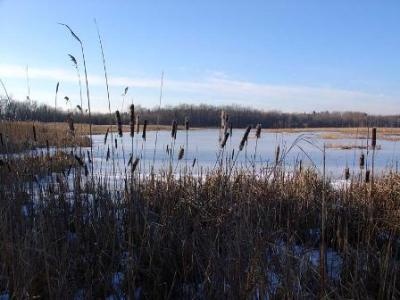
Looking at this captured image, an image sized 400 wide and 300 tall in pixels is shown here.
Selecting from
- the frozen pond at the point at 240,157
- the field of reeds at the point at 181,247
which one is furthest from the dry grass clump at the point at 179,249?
the frozen pond at the point at 240,157

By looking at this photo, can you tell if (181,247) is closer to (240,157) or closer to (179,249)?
(179,249)

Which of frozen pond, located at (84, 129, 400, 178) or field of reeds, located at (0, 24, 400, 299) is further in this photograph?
frozen pond, located at (84, 129, 400, 178)

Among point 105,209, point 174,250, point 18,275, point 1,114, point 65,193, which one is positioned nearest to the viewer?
point 18,275

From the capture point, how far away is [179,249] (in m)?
3.52

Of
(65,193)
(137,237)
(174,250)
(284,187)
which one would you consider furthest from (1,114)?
(284,187)

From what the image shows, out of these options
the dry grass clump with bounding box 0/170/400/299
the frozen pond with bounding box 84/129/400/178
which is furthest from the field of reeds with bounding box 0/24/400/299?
the frozen pond with bounding box 84/129/400/178

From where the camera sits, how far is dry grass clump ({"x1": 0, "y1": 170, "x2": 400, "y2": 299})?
9.51 ft

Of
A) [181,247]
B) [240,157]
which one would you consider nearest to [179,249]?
[181,247]

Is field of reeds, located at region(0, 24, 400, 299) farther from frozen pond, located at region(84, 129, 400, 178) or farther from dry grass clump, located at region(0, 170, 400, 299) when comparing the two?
frozen pond, located at region(84, 129, 400, 178)

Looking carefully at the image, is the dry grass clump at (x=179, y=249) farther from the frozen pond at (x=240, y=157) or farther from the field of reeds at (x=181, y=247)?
the frozen pond at (x=240, y=157)

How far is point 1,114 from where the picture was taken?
512cm

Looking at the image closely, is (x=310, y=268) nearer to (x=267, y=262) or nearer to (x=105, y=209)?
(x=267, y=262)

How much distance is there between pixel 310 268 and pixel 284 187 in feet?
8.26

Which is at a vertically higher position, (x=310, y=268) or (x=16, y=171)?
(x=16, y=171)
